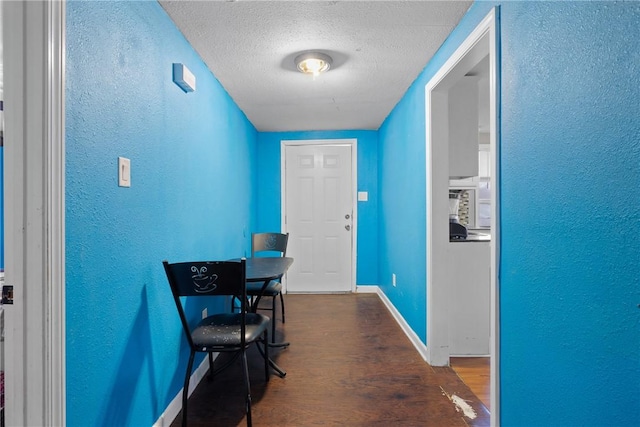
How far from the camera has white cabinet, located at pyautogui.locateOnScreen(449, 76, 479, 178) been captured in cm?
255

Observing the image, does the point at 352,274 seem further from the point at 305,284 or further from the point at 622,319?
the point at 622,319

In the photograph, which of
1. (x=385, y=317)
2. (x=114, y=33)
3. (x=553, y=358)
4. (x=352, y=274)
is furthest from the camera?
(x=352, y=274)

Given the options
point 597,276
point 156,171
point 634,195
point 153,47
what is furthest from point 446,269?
point 153,47

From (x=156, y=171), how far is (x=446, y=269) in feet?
6.52

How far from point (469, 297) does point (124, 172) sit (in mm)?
2387

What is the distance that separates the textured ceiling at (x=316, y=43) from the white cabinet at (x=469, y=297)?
146 centimetres

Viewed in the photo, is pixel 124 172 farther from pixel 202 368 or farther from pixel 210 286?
pixel 202 368

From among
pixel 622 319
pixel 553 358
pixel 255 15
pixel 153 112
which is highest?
pixel 255 15

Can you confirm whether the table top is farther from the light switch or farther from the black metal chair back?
the light switch

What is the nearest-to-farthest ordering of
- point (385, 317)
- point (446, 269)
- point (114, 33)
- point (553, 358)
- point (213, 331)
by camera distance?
point (553, 358) < point (114, 33) < point (213, 331) < point (446, 269) < point (385, 317)

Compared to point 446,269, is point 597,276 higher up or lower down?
higher up

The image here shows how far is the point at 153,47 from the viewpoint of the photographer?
5.27ft


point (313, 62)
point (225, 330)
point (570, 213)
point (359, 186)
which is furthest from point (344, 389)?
point (359, 186)

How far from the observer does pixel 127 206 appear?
139 cm
